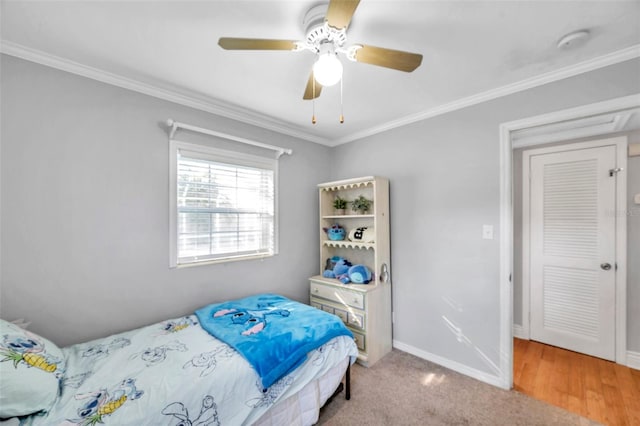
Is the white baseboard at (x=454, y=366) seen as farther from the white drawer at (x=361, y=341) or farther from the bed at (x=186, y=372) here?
the bed at (x=186, y=372)

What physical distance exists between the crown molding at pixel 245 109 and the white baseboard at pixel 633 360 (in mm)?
2568

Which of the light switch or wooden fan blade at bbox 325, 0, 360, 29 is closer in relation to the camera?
wooden fan blade at bbox 325, 0, 360, 29

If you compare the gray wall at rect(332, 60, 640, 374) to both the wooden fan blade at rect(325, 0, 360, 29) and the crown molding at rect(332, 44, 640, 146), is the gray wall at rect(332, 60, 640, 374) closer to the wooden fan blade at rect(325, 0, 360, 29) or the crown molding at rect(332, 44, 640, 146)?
the crown molding at rect(332, 44, 640, 146)

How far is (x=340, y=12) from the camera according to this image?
1.05 meters

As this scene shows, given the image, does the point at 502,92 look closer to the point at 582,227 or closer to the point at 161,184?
the point at 582,227

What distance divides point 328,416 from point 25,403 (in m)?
1.63

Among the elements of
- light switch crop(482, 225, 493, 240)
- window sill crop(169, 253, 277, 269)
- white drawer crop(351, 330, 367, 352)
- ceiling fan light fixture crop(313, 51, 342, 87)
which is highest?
ceiling fan light fixture crop(313, 51, 342, 87)

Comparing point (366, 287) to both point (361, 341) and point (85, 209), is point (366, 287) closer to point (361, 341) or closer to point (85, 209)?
point (361, 341)

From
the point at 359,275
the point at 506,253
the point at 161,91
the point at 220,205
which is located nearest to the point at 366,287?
the point at 359,275

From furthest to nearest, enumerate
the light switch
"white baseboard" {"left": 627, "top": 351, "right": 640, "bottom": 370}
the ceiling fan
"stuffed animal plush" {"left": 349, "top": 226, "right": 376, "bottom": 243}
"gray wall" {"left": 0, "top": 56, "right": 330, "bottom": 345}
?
"stuffed animal plush" {"left": 349, "top": 226, "right": 376, "bottom": 243}, "white baseboard" {"left": 627, "top": 351, "right": 640, "bottom": 370}, the light switch, "gray wall" {"left": 0, "top": 56, "right": 330, "bottom": 345}, the ceiling fan

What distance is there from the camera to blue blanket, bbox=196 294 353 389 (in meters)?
1.53

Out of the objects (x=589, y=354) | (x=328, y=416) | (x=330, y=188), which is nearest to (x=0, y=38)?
(x=330, y=188)

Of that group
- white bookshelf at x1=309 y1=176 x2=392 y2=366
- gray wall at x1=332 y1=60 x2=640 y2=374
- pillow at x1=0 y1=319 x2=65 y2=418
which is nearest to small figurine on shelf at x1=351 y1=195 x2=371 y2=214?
white bookshelf at x1=309 y1=176 x2=392 y2=366

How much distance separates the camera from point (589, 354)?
8.58 feet
